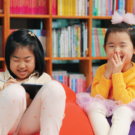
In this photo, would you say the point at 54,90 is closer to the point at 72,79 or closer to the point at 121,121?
the point at 121,121

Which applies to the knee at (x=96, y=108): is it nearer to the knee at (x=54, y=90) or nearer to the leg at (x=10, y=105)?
the knee at (x=54, y=90)

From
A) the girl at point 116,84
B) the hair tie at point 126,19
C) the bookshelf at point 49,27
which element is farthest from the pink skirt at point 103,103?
the bookshelf at point 49,27

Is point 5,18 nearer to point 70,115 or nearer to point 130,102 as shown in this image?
point 70,115

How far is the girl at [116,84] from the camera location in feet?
3.70

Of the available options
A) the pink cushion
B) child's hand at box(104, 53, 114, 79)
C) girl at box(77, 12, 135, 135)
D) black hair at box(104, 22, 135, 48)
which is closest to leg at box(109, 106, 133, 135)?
girl at box(77, 12, 135, 135)

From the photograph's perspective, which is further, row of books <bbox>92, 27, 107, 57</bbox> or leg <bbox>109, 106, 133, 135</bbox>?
row of books <bbox>92, 27, 107, 57</bbox>

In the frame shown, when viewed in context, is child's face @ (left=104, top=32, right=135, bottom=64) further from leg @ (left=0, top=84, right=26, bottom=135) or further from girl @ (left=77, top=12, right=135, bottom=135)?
leg @ (left=0, top=84, right=26, bottom=135)

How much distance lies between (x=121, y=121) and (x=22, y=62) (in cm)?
62

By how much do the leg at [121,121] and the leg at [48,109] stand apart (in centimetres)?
26

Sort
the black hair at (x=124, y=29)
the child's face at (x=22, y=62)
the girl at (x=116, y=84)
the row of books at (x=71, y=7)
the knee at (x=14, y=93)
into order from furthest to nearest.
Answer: the row of books at (x=71, y=7) → the black hair at (x=124, y=29) → the child's face at (x=22, y=62) → the girl at (x=116, y=84) → the knee at (x=14, y=93)

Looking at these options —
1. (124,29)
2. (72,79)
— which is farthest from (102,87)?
(72,79)

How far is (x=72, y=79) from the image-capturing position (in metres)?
2.10

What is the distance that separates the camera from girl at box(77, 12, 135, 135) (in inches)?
44.4

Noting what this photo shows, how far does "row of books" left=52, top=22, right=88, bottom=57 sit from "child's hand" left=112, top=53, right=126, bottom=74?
725 millimetres
